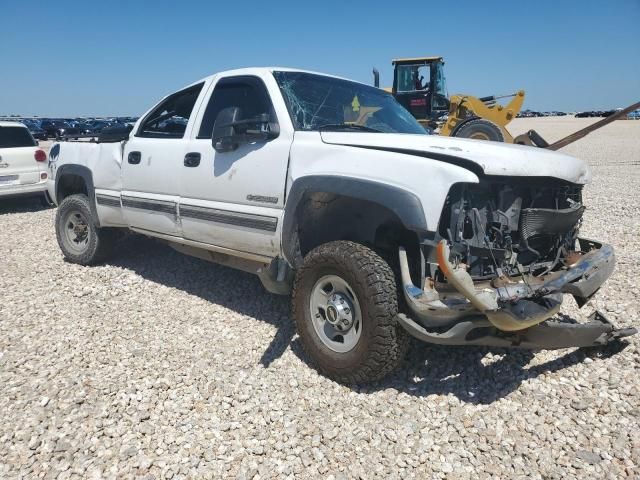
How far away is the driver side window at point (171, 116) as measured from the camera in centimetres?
434

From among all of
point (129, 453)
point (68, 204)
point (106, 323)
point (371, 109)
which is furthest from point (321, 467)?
point (68, 204)

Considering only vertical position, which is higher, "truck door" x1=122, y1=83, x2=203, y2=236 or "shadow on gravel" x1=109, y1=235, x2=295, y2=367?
"truck door" x1=122, y1=83, x2=203, y2=236

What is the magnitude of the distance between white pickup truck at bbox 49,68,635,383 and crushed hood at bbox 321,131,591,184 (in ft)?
0.04

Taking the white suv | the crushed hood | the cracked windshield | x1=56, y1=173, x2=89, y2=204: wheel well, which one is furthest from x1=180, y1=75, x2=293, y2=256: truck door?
the white suv

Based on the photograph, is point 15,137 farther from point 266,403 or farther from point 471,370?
point 471,370

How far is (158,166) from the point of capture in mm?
4281

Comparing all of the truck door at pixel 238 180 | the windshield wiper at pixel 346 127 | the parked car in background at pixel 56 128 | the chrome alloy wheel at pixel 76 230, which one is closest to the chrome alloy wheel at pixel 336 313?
the truck door at pixel 238 180

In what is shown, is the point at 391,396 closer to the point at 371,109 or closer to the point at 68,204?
the point at 371,109

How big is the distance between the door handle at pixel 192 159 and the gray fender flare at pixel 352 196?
1.11 meters

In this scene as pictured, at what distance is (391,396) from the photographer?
2963 millimetres

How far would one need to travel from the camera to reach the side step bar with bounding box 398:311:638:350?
2.55 meters

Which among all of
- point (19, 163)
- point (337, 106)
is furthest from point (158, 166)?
point (19, 163)

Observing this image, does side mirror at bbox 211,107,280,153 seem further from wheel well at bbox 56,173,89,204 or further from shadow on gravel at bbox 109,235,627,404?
wheel well at bbox 56,173,89,204

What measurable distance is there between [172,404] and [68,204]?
140 inches
